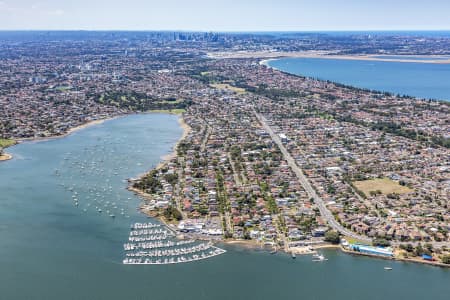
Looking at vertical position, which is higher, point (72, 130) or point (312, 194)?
point (72, 130)

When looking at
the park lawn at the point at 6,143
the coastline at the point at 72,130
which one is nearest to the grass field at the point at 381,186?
the coastline at the point at 72,130

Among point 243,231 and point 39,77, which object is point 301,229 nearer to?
point 243,231

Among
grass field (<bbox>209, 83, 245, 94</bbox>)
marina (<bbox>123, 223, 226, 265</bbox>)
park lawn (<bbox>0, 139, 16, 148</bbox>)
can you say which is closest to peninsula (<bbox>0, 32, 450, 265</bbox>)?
grass field (<bbox>209, 83, 245, 94</bbox>)

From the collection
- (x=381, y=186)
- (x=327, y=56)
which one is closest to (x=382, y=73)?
(x=327, y=56)

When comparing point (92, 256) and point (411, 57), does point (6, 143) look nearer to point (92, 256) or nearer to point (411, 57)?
point (92, 256)

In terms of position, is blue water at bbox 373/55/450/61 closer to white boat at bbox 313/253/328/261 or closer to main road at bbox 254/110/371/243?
main road at bbox 254/110/371/243

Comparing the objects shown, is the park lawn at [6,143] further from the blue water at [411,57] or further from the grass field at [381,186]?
the blue water at [411,57]
